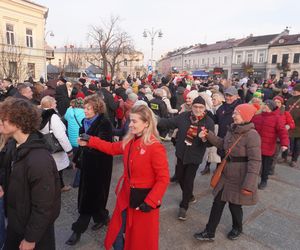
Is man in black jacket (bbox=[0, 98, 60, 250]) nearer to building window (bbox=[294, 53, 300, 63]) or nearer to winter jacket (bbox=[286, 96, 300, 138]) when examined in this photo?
winter jacket (bbox=[286, 96, 300, 138])

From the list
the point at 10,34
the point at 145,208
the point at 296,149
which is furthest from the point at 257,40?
the point at 145,208

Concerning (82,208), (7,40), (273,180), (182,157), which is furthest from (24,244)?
(7,40)

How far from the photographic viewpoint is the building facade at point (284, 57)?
48406mm

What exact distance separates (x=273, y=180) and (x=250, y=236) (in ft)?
8.53

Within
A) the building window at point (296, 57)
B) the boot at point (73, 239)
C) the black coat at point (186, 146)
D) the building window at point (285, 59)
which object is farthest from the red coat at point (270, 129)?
the building window at point (296, 57)

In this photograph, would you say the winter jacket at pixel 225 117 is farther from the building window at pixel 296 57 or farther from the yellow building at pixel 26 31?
the building window at pixel 296 57

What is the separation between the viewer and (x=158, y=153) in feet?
8.01

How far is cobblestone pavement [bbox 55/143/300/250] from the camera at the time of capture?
3.38 m

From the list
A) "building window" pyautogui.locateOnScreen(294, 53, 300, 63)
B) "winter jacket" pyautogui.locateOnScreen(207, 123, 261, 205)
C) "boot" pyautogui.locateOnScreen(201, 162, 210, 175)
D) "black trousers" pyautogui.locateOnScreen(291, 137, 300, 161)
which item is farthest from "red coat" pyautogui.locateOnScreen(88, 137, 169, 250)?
"building window" pyautogui.locateOnScreen(294, 53, 300, 63)

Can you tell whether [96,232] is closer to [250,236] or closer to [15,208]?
[15,208]

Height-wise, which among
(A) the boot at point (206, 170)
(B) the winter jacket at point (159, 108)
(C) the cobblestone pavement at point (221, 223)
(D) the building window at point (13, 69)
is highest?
(D) the building window at point (13, 69)

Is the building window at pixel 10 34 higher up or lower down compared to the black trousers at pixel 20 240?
higher up

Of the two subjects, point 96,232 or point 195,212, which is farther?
point 195,212

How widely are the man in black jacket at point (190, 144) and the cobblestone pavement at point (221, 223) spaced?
1.05 feet
